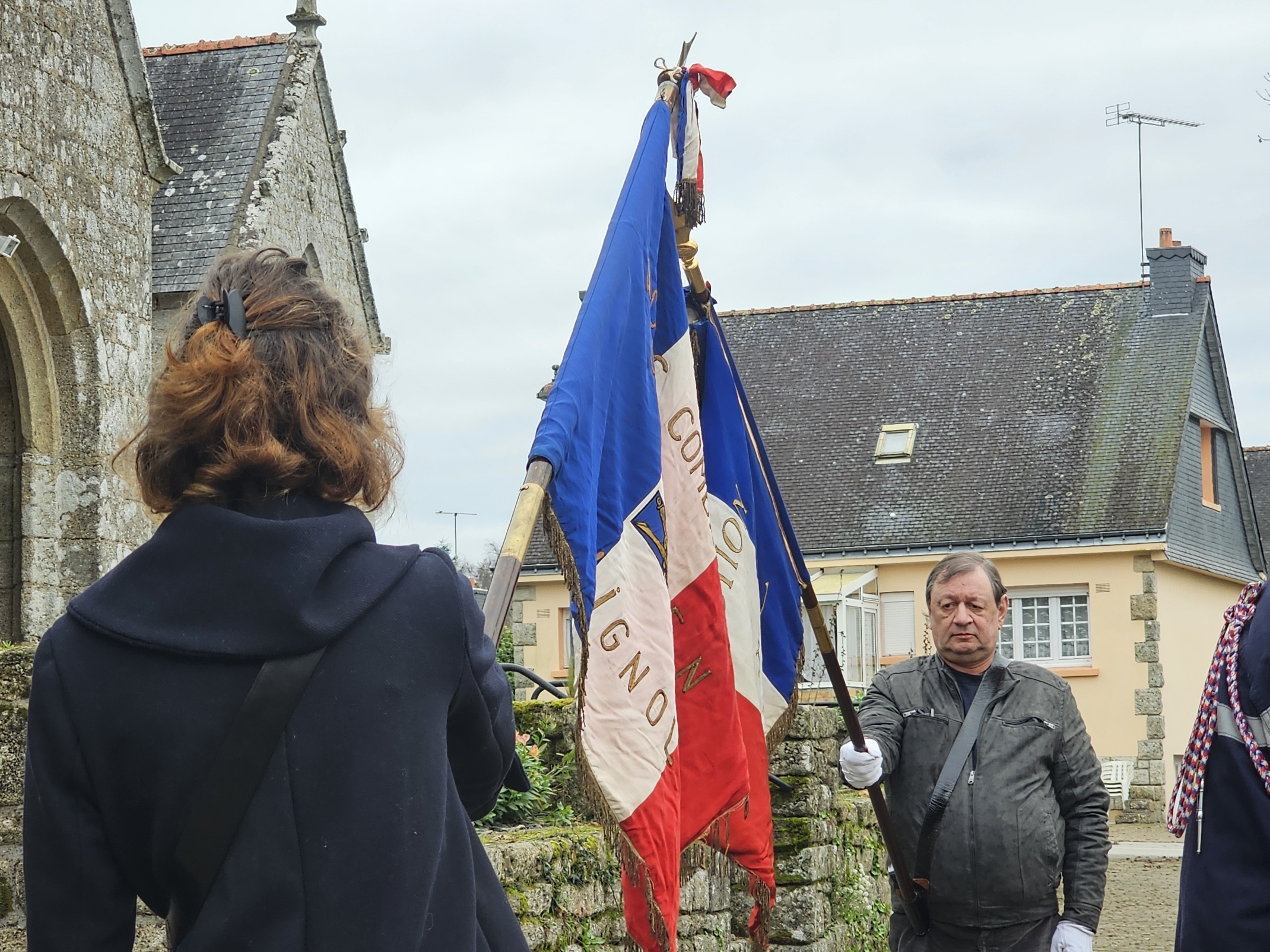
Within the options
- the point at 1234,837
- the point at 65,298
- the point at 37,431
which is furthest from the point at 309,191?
the point at 1234,837

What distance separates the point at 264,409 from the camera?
1.89 m

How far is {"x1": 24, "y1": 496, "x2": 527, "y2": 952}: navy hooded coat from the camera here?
1.78 m

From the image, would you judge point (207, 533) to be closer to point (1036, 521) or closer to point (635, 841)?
point (635, 841)

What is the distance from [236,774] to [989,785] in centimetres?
345

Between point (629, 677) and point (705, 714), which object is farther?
point (705, 714)

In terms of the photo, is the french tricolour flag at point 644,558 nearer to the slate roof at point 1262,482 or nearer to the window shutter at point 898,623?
the window shutter at point 898,623

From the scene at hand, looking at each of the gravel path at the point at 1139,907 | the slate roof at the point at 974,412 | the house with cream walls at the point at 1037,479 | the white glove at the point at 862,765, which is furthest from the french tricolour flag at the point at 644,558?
→ the slate roof at the point at 974,412

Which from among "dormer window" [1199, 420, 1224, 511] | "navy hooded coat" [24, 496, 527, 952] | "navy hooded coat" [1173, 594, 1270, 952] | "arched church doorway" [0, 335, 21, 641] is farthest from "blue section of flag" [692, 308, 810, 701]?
"dormer window" [1199, 420, 1224, 511]

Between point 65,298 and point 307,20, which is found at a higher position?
point 307,20

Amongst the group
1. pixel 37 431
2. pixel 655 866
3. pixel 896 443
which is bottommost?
pixel 655 866

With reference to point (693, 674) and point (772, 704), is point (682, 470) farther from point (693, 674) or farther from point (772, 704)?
point (772, 704)

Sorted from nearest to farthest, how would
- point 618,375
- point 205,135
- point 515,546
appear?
point 515,546 → point 618,375 → point 205,135

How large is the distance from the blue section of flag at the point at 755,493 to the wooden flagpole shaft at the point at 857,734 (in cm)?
6

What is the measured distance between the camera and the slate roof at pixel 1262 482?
3547 cm
